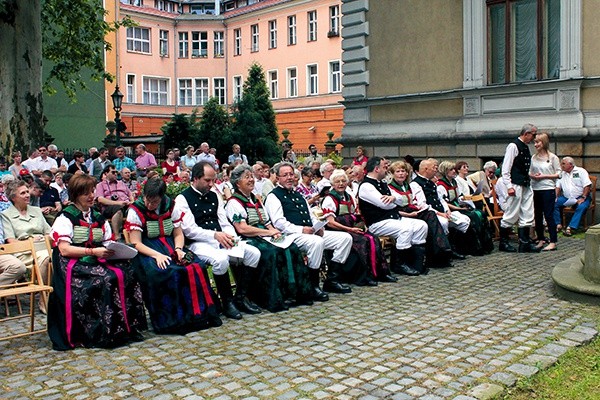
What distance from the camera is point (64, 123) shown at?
Answer: 29.6m

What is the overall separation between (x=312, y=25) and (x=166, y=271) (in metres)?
37.0

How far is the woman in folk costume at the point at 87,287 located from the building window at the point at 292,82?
124ft

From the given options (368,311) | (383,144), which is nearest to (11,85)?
(383,144)

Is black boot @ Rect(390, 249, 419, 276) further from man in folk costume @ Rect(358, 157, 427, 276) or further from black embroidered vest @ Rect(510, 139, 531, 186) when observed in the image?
black embroidered vest @ Rect(510, 139, 531, 186)

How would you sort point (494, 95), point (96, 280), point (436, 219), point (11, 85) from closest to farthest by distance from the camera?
1. point (96, 280)
2. point (436, 219)
3. point (494, 95)
4. point (11, 85)

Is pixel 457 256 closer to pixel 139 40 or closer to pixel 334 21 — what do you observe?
pixel 334 21

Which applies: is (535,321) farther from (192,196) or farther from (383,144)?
(383,144)

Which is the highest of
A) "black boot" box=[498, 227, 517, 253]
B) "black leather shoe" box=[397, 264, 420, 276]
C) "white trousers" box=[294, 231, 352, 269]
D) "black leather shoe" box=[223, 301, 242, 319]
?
"white trousers" box=[294, 231, 352, 269]

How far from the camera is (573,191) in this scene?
13.2m

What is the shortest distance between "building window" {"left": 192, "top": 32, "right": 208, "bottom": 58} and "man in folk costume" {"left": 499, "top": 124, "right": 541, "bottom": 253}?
1592 inches

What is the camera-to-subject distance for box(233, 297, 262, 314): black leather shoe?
7348 millimetres

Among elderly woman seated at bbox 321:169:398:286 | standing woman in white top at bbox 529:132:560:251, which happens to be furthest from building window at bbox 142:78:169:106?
elderly woman seated at bbox 321:169:398:286

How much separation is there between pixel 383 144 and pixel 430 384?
42.4 ft

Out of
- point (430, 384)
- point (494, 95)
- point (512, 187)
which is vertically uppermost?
point (494, 95)
